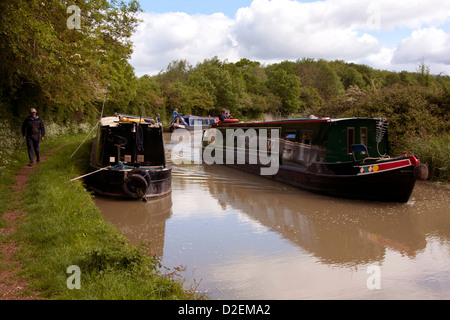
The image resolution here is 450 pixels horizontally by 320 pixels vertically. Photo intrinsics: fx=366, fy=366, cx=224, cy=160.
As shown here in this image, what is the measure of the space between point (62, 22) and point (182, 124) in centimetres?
1889

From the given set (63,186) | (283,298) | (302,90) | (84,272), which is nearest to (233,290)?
(283,298)

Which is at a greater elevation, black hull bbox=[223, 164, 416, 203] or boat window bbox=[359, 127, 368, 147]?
boat window bbox=[359, 127, 368, 147]

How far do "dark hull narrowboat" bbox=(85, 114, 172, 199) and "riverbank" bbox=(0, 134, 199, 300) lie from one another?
5.13ft

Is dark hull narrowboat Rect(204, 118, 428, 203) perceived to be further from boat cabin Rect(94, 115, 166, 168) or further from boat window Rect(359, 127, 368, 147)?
boat cabin Rect(94, 115, 166, 168)

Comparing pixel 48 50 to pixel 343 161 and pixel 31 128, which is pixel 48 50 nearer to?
pixel 31 128

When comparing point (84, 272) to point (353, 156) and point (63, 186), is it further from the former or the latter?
point (353, 156)

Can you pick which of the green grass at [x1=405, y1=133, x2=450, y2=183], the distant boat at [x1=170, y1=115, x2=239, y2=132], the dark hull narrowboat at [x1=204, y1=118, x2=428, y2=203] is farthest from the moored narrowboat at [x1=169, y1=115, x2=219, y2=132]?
the green grass at [x1=405, y1=133, x2=450, y2=183]

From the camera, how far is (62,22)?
8406 mm

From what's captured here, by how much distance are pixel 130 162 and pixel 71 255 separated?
5.14 meters

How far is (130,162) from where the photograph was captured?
906 centimetres

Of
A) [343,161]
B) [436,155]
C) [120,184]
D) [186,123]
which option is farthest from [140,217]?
[186,123]

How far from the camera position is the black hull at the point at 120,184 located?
27.4 feet

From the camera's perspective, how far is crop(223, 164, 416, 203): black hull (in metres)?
7.93

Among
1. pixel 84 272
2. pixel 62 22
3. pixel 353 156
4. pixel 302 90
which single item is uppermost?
pixel 302 90
